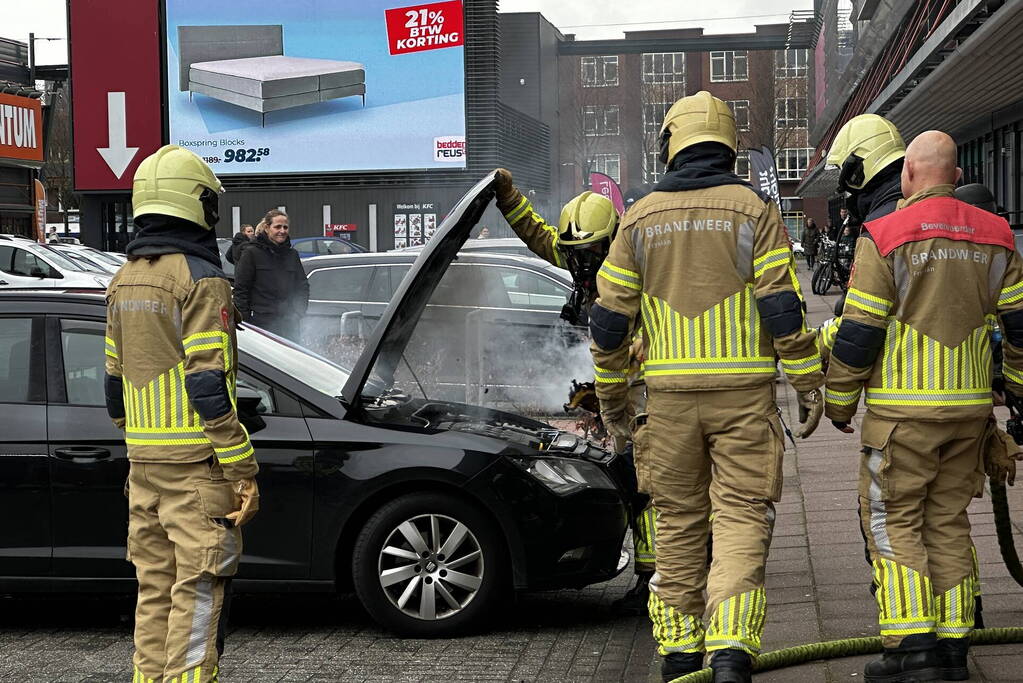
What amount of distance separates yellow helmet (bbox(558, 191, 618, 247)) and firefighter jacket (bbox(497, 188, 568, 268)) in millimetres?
129

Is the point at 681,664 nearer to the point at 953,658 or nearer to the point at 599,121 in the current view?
the point at 953,658

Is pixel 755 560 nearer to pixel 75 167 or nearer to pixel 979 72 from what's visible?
pixel 979 72

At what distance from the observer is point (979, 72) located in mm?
16328

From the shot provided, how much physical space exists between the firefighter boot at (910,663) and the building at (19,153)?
34.7 m

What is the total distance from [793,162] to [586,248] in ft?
314

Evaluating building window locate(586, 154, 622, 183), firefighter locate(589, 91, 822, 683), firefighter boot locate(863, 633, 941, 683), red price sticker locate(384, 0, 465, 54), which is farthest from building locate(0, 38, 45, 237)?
firefighter boot locate(863, 633, 941, 683)

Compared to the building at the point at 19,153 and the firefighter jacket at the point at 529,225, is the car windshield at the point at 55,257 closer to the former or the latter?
the building at the point at 19,153

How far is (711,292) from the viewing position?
4.45m

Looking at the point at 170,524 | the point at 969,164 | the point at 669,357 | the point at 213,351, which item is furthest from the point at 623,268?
the point at 969,164

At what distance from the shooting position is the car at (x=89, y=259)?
2227 centimetres

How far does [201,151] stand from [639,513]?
111 ft

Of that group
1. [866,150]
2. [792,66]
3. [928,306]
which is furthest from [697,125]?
[792,66]

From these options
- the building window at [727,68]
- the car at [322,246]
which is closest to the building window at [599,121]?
the building window at [727,68]

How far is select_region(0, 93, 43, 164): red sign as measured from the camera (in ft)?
118
